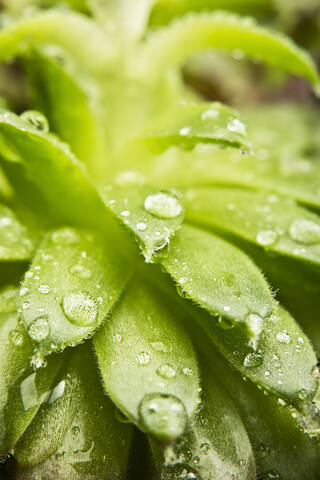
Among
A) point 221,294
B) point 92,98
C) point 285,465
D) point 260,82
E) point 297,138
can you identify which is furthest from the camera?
point 260,82

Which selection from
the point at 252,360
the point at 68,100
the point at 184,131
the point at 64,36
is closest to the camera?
the point at 252,360

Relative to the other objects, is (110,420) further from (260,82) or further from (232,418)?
(260,82)

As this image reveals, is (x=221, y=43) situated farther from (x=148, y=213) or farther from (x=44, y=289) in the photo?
(x=44, y=289)

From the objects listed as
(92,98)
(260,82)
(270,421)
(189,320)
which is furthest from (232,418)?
(260,82)

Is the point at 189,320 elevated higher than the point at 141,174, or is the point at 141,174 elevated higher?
the point at 141,174

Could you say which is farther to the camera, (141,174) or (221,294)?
(141,174)

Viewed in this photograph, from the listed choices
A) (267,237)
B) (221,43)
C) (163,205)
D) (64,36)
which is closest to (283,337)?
(267,237)

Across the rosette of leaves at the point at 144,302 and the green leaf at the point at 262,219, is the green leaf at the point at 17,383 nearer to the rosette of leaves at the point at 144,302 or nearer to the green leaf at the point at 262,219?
the rosette of leaves at the point at 144,302
